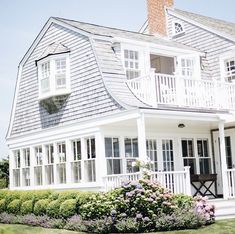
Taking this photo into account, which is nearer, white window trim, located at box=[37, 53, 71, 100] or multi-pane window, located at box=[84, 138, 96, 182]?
multi-pane window, located at box=[84, 138, 96, 182]

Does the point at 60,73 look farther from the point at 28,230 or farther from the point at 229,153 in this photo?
the point at 229,153

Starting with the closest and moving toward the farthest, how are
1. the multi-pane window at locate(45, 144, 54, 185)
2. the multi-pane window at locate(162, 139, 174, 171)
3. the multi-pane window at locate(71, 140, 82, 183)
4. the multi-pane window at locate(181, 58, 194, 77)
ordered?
the multi-pane window at locate(71, 140, 82, 183)
the multi-pane window at locate(162, 139, 174, 171)
the multi-pane window at locate(45, 144, 54, 185)
the multi-pane window at locate(181, 58, 194, 77)

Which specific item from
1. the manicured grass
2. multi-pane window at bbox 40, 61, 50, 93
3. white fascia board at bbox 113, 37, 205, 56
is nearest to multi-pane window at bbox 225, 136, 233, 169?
white fascia board at bbox 113, 37, 205, 56

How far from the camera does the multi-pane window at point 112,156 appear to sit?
17.2 meters

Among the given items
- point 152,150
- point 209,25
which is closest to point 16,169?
point 152,150

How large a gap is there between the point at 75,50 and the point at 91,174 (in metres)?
5.12

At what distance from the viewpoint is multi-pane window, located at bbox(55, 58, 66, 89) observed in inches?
771

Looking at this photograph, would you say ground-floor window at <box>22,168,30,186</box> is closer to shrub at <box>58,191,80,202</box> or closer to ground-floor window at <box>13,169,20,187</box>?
ground-floor window at <box>13,169,20,187</box>

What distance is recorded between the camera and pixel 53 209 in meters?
15.9

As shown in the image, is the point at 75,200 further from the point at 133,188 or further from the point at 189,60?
the point at 189,60

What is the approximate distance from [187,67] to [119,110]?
5698mm

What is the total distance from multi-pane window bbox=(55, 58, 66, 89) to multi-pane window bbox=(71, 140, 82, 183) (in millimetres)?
2560

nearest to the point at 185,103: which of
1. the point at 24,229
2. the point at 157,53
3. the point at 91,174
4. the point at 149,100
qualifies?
the point at 149,100

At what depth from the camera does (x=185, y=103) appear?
17.5m
